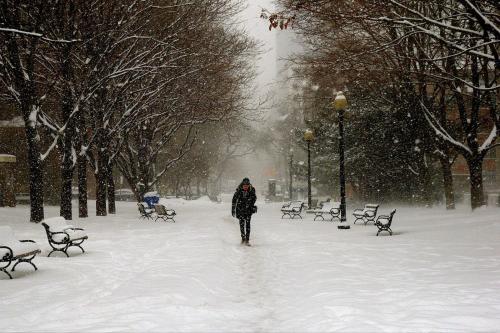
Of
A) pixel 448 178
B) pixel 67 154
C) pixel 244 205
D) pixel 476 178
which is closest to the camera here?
pixel 244 205

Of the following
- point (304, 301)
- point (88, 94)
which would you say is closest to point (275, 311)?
point (304, 301)

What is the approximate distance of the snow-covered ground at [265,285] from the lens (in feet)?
19.5

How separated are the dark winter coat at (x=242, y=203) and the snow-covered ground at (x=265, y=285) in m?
0.99

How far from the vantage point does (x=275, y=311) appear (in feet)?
21.8

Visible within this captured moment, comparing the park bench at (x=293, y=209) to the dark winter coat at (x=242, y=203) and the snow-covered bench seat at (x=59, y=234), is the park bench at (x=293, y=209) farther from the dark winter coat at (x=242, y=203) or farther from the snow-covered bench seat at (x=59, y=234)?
the snow-covered bench seat at (x=59, y=234)

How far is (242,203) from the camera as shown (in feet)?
43.2

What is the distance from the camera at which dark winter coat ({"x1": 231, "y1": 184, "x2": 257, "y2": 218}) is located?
13.1 m

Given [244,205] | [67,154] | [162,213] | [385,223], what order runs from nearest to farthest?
[244,205]
[385,223]
[67,154]
[162,213]

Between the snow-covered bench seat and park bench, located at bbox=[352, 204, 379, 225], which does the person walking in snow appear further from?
park bench, located at bbox=[352, 204, 379, 225]

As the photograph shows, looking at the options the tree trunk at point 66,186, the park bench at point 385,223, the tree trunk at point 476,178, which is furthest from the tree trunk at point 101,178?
the tree trunk at point 476,178

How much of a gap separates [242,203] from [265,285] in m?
5.07

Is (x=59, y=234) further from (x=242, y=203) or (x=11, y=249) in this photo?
(x=242, y=203)

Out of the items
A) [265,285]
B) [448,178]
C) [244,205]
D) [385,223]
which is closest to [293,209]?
[448,178]

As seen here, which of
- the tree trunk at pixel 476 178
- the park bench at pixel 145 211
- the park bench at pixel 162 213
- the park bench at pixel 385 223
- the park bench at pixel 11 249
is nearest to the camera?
the park bench at pixel 11 249
